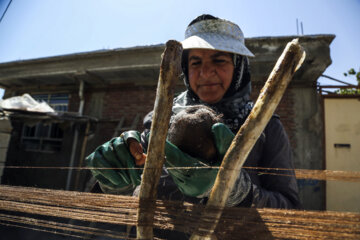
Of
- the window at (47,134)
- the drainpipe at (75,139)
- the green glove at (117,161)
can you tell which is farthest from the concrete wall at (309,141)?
the window at (47,134)

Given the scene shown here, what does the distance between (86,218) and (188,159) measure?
524 mm

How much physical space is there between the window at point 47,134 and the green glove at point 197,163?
7584 millimetres

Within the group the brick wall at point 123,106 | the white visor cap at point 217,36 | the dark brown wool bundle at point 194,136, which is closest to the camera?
the dark brown wool bundle at point 194,136

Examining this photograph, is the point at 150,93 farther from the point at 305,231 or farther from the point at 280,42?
the point at 305,231

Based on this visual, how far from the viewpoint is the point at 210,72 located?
1527 millimetres

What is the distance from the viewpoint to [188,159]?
83cm

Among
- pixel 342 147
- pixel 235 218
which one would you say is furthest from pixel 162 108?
pixel 342 147

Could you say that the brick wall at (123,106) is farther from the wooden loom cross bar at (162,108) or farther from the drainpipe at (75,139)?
the wooden loom cross bar at (162,108)

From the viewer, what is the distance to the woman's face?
5.02ft

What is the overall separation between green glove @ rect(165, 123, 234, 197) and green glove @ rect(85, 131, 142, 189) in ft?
1.14

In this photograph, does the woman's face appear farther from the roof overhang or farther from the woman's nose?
the roof overhang

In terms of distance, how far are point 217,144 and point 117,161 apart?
23.8 inches

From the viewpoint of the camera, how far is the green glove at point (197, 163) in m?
0.81

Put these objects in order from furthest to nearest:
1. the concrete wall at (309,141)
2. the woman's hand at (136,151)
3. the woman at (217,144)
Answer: the concrete wall at (309,141) < the woman's hand at (136,151) < the woman at (217,144)
